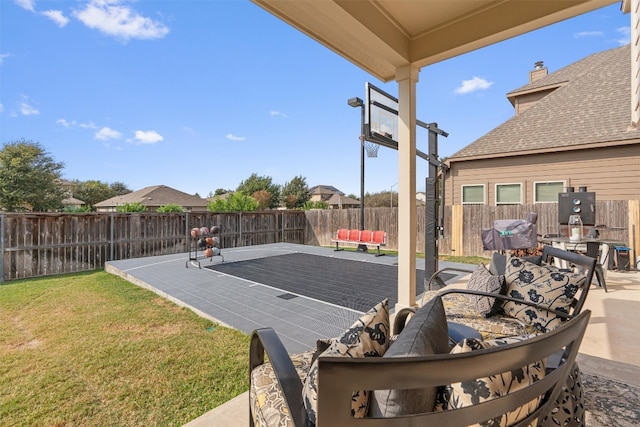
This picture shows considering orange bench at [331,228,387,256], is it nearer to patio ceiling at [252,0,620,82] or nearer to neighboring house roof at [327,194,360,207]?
patio ceiling at [252,0,620,82]

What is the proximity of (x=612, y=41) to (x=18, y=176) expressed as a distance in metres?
33.5

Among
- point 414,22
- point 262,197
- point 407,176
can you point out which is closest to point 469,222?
point 407,176

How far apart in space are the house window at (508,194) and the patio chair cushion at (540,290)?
8.98m

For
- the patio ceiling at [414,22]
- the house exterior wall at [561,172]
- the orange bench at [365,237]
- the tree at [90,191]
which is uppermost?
the tree at [90,191]

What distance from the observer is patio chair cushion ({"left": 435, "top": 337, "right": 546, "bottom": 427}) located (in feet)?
2.53

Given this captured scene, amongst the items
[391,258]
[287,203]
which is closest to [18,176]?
[287,203]

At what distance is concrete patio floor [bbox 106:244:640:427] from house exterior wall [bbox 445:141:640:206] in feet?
10.7

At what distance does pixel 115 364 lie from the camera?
9.33 ft

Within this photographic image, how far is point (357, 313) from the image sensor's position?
3936mm

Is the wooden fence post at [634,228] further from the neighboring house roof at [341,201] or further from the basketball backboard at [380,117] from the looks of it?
the neighboring house roof at [341,201]

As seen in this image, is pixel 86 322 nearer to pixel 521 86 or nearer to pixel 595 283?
pixel 595 283

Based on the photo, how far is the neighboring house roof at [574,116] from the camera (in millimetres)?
8648

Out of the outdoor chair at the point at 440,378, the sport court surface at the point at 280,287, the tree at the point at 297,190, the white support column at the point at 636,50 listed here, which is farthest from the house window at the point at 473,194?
the tree at the point at 297,190

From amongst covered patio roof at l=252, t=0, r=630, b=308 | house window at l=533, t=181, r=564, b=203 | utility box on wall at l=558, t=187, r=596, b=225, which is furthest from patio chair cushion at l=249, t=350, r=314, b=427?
house window at l=533, t=181, r=564, b=203
